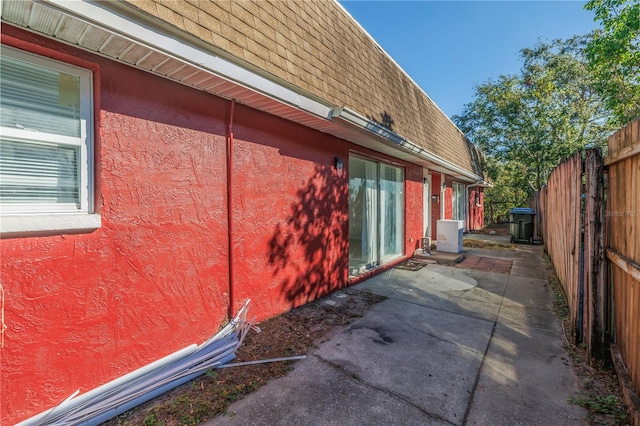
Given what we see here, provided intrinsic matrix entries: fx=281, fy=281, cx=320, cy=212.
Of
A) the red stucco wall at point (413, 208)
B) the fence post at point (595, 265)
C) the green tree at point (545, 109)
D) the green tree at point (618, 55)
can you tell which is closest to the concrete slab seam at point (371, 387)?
the fence post at point (595, 265)

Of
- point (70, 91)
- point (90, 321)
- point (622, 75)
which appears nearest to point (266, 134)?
point (70, 91)

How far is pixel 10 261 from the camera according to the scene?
1846 millimetres

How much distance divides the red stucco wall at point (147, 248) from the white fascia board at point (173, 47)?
452 millimetres

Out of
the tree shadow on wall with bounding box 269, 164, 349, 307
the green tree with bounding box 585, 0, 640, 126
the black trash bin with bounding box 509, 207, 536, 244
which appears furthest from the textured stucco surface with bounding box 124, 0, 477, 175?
the green tree with bounding box 585, 0, 640, 126

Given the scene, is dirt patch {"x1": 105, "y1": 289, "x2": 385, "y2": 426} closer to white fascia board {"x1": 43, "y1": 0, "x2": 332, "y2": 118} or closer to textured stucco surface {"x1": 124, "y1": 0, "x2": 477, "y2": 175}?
white fascia board {"x1": 43, "y1": 0, "x2": 332, "y2": 118}

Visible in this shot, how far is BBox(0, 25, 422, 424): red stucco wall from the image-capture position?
1.96 metres

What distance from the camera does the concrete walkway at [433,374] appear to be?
7.05 feet

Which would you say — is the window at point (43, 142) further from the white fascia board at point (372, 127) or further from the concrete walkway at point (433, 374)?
the white fascia board at point (372, 127)

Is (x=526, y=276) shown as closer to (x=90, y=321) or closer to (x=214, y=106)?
(x=214, y=106)

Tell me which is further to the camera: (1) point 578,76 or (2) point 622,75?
(1) point 578,76

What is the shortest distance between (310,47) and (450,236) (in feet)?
22.1

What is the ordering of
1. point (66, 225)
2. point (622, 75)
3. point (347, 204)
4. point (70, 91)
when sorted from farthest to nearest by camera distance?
point (622, 75) → point (347, 204) → point (70, 91) → point (66, 225)

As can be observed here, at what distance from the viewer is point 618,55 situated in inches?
357

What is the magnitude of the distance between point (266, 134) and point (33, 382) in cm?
313
